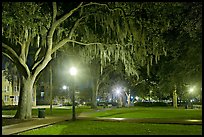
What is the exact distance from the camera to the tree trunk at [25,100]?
2331 cm

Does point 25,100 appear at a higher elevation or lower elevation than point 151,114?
higher

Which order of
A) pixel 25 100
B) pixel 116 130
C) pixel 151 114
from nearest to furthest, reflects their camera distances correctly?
pixel 116 130 < pixel 25 100 < pixel 151 114

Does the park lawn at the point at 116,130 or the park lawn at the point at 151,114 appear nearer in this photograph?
the park lawn at the point at 116,130

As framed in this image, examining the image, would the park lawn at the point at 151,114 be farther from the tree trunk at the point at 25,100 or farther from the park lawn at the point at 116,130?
the park lawn at the point at 116,130

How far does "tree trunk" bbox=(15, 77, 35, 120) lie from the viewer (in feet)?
76.5

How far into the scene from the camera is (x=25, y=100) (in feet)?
77.0

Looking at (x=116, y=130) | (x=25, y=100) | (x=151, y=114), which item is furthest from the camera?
(x=151, y=114)

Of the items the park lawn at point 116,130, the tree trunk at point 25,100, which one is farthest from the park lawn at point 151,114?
the park lawn at point 116,130

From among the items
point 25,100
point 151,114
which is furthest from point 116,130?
point 151,114

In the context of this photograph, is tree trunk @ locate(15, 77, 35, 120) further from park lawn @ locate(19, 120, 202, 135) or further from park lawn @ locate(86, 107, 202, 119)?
park lawn @ locate(86, 107, 202, 119)

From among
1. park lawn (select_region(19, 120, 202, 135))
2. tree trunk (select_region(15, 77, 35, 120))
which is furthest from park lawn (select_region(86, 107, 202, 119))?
park lawn (select_region(19, 120, 202, 135))

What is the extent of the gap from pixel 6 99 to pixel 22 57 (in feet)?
194

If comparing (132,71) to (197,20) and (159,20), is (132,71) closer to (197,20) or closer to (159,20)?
(159,20)

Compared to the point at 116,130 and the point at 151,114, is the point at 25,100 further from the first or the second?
the point at 151,114
